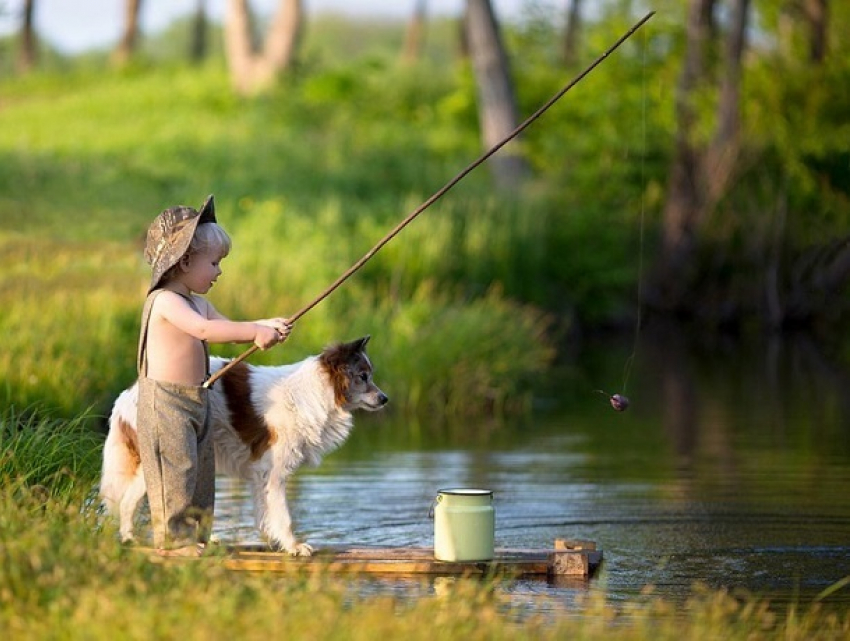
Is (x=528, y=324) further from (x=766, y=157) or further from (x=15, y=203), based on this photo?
(x=766, y=157)

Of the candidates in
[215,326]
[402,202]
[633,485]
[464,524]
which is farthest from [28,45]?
[215,326]

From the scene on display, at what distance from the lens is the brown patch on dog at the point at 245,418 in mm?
9469

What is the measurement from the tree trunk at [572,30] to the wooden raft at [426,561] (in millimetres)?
35512

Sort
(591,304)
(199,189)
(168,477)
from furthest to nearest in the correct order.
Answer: (199,189) < (591,304) < (168,477)

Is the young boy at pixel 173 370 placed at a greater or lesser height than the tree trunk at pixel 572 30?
lesser

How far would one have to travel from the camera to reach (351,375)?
9.42 metres

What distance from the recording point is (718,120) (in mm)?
30234

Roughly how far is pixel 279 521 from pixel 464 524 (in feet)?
3.11

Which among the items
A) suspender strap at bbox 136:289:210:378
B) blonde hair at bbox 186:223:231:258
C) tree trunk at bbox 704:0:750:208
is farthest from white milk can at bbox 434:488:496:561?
tree trunk at bbox 704:0:750:208

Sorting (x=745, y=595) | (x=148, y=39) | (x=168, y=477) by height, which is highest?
(x=148, y=39)

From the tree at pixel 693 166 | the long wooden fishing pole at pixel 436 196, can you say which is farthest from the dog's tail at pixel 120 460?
the tree at pixel 693 166

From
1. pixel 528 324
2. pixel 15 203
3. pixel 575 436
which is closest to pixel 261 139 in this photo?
pixel 15 203

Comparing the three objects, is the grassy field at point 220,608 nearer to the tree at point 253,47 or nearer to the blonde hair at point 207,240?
the blonde hair at point 207,240

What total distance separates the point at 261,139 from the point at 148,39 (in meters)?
71.4
